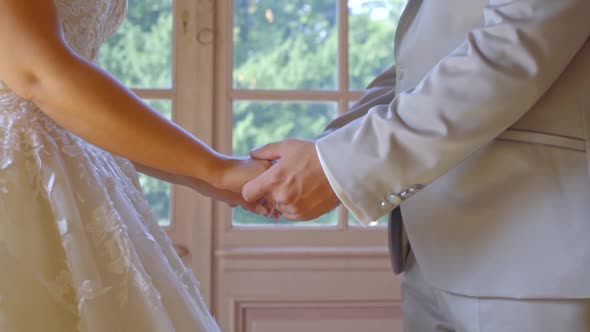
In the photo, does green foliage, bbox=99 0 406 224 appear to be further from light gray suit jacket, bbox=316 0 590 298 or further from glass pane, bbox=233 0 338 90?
light gray suit jacket, bbox=316 0 590 298

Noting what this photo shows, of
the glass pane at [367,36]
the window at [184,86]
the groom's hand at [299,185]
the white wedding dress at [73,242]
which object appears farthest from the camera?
the glass pane at [367,36]

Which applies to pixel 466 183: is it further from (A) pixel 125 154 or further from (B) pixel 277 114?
(B) pixel 277 114

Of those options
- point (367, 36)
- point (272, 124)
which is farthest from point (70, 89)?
point (367, 36)

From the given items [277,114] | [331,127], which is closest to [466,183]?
[331,127]

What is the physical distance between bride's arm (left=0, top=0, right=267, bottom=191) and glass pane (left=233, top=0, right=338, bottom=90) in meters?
1.10

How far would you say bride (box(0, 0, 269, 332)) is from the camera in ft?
3.19

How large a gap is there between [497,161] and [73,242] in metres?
0.59

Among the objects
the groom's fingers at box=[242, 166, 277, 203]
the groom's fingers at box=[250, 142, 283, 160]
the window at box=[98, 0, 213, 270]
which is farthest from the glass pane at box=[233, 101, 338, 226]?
the groom's fingers at box=[242, 166, 277, 203]

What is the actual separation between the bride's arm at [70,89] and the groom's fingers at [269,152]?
0.65 ft

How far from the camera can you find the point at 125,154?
1106 millimetres

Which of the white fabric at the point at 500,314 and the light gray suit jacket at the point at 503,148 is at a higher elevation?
the light gray suit jacket at the point at 503,148

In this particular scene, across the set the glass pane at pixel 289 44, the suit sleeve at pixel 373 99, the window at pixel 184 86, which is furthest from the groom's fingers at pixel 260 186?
the glass pane at pixel 289 44

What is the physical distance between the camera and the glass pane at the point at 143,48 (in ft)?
7.17

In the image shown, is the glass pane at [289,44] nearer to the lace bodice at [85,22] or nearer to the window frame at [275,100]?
the window frame at [275,100]
